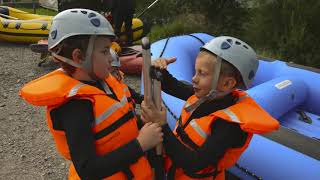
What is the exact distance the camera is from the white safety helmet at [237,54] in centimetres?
176

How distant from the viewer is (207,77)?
70.2 inches

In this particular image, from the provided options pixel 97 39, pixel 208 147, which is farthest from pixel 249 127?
pixel 97 39

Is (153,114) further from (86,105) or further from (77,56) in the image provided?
(77,56)

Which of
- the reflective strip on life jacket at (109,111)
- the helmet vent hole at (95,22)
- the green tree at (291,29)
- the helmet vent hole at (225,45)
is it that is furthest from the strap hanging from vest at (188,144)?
the green tree at (291,29)

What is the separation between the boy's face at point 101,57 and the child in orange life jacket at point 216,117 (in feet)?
0.77

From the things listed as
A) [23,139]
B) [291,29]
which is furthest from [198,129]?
[291,29]

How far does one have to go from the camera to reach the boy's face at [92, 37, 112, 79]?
1.62 m

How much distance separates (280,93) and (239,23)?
14.0 feet

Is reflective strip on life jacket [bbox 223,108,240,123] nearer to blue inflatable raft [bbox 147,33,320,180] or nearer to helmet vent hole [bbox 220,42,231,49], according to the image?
helmet vent hole [bbox 220,42,231,49]

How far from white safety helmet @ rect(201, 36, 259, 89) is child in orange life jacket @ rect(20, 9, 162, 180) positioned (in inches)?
18.3

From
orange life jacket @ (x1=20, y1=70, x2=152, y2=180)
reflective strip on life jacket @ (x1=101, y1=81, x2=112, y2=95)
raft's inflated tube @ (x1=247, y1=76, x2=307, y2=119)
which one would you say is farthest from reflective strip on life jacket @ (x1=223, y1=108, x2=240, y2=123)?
raft's inflated tube @ (x1=247, y1=76, x2=307, y2=119)

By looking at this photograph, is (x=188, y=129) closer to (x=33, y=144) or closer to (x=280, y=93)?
(x=280, y=93)

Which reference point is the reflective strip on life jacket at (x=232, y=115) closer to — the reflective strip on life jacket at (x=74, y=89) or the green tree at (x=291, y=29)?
the reflective strip on life jacket at (x=74, y=89)

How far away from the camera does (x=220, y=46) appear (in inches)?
70.4
